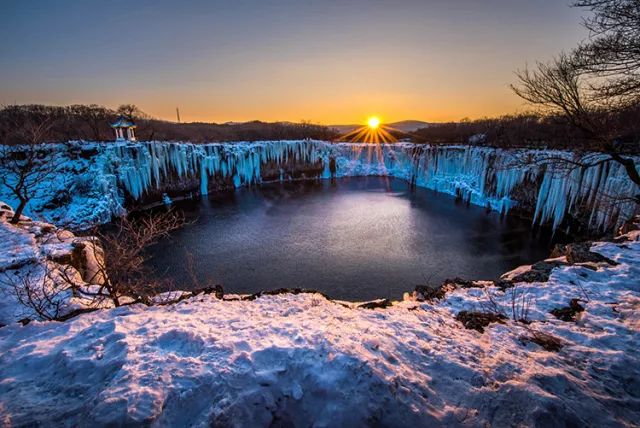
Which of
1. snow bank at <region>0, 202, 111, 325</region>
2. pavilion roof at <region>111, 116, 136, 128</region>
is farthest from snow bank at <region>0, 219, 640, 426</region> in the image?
pavilion roof at <region>111, 116, 136, 128</region>

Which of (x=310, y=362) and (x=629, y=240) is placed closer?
(x=310, y=362)

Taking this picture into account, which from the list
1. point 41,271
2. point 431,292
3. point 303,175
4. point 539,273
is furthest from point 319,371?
point 303,175

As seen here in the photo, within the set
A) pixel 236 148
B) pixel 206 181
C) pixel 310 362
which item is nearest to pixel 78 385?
pixel 310 362

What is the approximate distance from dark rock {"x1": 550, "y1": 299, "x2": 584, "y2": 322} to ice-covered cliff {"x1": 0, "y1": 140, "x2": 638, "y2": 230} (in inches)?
186

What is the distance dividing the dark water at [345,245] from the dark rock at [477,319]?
5.47 meters

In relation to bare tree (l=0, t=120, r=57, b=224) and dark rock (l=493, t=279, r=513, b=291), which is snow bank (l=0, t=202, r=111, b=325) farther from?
dark rock (l=493, t=279, r=513, b=291)

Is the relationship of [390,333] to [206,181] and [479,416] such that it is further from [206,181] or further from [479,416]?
[206,181]

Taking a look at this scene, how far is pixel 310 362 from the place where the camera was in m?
2.66

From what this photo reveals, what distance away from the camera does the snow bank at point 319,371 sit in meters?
2.16

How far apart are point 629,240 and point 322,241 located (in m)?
11.3

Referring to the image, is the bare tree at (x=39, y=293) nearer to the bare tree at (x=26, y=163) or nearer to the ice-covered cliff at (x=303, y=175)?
the bare tree at (x=26, y=163)

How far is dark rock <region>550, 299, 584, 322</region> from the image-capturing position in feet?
12.6

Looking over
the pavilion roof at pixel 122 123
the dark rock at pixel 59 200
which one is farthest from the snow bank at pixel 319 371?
the pavilion roof at pixel 122 123

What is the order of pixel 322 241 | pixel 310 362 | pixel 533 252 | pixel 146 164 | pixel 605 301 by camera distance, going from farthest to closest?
1. pixel 146 164
2. pixel 322 241
3. pixel 533 252
4. pixel 605 301
5. pixel 310 362
